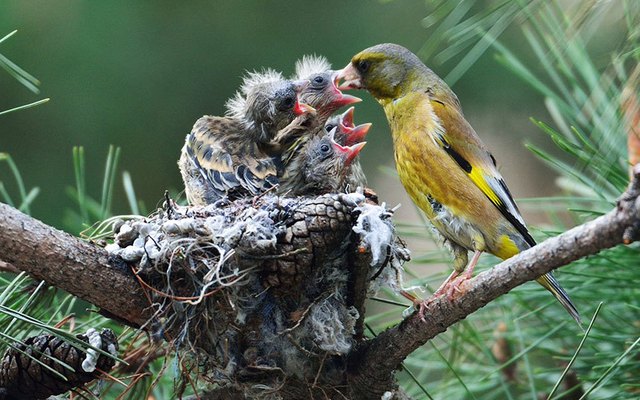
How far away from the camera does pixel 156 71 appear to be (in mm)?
5898

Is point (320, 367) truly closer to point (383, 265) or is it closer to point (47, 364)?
point (383, 265)

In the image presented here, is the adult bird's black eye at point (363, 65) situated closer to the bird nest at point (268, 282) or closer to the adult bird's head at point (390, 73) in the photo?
the adult bird's head at point (390, 73)

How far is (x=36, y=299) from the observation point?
Result: 10.4 ft

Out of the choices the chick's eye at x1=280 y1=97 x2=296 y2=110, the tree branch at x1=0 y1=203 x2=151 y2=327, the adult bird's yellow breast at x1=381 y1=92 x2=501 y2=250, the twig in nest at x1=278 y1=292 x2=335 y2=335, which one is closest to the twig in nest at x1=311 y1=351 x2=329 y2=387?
the twig in nest at x1=278 y1=292 x2=335 y2=335

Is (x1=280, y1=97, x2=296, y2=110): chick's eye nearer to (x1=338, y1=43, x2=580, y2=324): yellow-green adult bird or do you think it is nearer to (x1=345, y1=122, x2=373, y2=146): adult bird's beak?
(x1=345, y1=122, x2=373, y2=146): adult bird's beak

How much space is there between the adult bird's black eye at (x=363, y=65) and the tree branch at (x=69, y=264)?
1.75 metres

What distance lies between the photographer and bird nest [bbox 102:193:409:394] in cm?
313

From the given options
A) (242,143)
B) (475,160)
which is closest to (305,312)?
(475,160)

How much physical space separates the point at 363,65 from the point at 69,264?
201 cm

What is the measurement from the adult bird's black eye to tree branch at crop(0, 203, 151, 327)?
1.75m

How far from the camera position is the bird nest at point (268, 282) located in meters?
3.13

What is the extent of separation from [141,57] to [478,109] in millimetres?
2321

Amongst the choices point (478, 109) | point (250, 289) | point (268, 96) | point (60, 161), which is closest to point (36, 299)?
point (250, 289)

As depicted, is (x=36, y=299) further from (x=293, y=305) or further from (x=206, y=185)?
(x=206, y=185)
